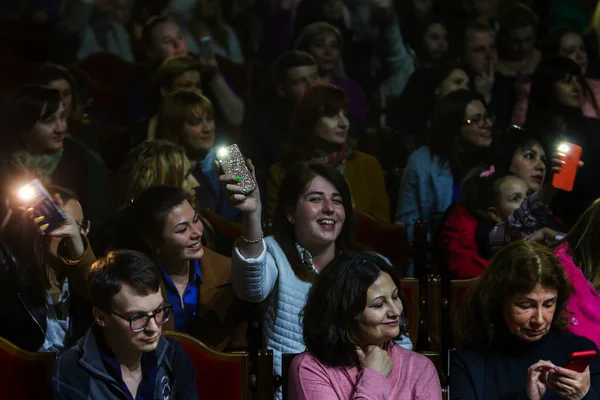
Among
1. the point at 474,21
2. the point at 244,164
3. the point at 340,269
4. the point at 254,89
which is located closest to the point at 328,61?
the point at 254,89

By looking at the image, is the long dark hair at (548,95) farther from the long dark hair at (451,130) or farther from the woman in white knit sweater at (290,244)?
the woman in white knit sweater at (290,244)

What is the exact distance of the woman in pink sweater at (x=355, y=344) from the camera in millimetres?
2424

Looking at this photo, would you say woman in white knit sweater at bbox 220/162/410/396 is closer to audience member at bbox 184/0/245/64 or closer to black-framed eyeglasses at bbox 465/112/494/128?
black-framed eyeglasses at bbox 465/112/494/128

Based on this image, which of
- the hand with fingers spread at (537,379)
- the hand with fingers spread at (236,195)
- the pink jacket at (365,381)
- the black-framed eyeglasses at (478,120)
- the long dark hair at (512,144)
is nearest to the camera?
the pink jacket at (365,381)

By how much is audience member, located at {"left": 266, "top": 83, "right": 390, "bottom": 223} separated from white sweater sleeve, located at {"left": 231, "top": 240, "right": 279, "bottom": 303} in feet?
5.19

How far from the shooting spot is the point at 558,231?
13.1 feet

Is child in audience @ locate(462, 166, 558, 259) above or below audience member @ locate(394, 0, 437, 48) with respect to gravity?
below

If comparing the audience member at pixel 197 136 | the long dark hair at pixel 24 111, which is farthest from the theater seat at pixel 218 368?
the long dark hair at pixel 24 111

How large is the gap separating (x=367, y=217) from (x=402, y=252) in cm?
20

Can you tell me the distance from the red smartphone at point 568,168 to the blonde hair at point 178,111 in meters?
1.60

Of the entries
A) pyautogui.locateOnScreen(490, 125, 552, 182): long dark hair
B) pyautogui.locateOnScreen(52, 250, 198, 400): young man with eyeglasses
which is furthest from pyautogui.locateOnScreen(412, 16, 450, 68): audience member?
pyautogui.locateOnScreen(52, 250, 198, 400): young man with eyeglasses

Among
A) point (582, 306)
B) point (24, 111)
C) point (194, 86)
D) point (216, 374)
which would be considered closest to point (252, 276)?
point (216, 374)

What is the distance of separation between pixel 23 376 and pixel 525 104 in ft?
11.1

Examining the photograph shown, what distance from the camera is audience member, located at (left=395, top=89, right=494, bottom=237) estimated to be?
189 inches
